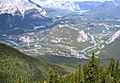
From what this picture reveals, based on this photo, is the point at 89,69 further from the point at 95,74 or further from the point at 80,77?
the point at 80,77

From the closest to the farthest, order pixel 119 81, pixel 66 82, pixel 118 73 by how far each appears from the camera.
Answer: pixel 119 81 → pixel 118 73 → pixel 66 82

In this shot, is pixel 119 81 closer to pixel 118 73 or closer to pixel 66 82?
pixel 118 73

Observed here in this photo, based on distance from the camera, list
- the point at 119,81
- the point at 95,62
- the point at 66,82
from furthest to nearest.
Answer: the point at 66,82
the point at 119,81
the point at 95,62

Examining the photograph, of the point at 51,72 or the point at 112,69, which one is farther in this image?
the point at 112,69

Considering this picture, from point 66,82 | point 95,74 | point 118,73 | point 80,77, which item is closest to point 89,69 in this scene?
point 95,74

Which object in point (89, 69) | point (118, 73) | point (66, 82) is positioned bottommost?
point (66, 82)

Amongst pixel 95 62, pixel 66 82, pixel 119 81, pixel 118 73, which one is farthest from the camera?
pixel 66 82

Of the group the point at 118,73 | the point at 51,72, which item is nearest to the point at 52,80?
the point at 51,72

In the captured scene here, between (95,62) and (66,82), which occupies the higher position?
(95,62)

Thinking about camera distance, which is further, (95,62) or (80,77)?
(80,77)
